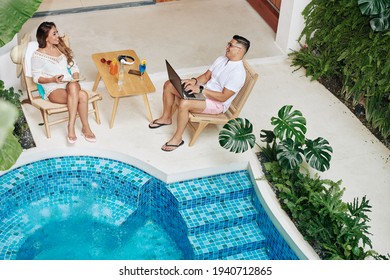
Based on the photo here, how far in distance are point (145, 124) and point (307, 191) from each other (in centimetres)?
209

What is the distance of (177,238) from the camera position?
7.31 meters

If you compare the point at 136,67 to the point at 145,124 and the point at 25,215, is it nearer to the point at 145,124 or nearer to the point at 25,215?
the point at 145,124

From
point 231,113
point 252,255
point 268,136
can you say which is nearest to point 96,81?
point 231,113

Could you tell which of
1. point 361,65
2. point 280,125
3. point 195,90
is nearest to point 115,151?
point 195,90

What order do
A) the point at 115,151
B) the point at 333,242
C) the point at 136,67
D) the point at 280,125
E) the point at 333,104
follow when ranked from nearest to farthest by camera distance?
the point at 333,242
the point at 280,125
the point at 115,151
the point at 136,67
the point at 333,104

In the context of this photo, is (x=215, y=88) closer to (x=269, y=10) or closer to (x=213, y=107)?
(x=213, y=107)

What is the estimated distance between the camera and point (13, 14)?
5.50 meters

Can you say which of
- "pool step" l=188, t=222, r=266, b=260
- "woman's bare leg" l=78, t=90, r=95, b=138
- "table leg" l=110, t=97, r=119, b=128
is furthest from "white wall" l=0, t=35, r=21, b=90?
"pool step" l=188, t=222, r=266, b=260

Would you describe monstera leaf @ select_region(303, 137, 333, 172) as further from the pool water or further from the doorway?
the doorway

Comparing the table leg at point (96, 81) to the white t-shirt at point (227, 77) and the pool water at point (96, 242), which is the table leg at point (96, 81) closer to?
the white t-shirt at point (227, 77)

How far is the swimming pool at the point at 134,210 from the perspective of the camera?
280 inches

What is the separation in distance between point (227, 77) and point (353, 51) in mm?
→ 1921

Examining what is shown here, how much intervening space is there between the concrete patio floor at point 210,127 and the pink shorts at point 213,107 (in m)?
0.41

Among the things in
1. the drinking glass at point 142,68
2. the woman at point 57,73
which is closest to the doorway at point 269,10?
the drinking glass at point 142,68
